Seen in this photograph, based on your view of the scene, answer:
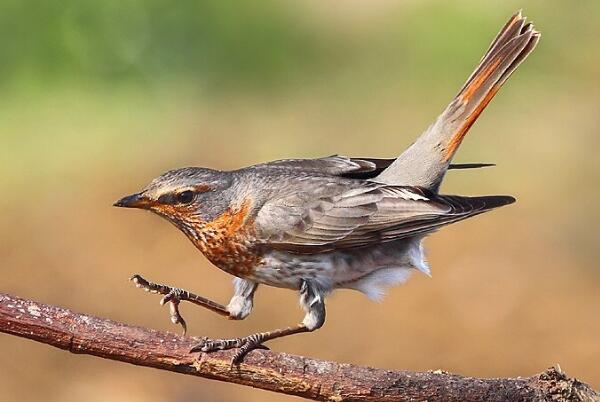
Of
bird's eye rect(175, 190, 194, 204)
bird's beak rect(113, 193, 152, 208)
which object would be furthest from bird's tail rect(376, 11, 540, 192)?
bird's beak rect(113, 193, 152, 208)

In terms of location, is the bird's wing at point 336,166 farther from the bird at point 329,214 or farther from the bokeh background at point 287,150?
the bokeh background at point 287,150

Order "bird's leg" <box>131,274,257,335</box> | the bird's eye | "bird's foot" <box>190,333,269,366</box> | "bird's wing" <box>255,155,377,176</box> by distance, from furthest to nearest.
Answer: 1. "bird's wing" <box>255,155,377,176</box>
2. "bird's leg" <box>131,274,257,335</box>
3. the bird's eye
4. "bird's foot" <box>190,333,269,366</box>

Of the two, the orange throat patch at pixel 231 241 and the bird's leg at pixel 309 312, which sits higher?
the orange throat patch at pixel 231 241

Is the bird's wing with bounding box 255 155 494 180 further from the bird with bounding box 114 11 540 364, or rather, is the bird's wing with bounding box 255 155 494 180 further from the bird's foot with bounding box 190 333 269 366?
the bird's foot with bounding box 190 333 269 366

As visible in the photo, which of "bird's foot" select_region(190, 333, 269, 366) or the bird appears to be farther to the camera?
the bird

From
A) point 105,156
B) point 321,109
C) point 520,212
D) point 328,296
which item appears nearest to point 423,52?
point 321,109

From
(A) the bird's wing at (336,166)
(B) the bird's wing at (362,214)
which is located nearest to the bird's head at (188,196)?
(B) the bird's wing at (362,214)

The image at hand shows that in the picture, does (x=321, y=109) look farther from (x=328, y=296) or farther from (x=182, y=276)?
(x=328, y=296)

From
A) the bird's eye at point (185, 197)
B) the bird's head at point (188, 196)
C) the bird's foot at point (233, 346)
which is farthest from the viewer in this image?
the bird's eye at point (185, 197)
